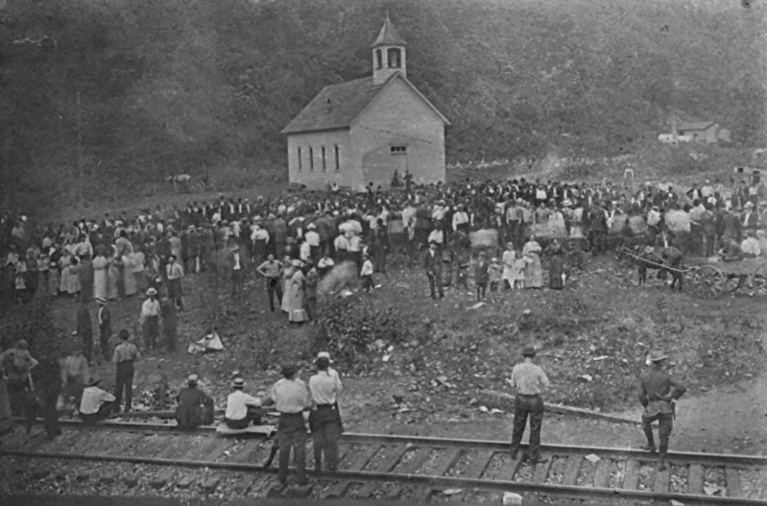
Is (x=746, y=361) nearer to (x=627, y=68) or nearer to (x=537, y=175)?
(x=627, y=68)

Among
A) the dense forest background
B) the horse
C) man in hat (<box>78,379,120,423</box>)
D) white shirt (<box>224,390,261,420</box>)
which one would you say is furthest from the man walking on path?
the horse

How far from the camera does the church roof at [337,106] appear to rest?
14242 mm

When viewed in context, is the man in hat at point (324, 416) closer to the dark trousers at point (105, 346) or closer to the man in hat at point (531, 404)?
the man in hat at point (531, 404)

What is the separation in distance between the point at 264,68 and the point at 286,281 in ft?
15.4

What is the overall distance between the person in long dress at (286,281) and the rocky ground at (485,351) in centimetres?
34

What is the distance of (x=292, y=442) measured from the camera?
8.30 metres

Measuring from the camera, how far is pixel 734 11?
10828 mm

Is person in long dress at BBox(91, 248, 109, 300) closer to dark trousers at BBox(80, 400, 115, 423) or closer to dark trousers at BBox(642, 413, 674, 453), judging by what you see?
dark trousers at BBox(80, 400, 115, 423)

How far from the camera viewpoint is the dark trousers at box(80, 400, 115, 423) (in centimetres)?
1016

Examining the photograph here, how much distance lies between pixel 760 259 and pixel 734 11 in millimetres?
5013

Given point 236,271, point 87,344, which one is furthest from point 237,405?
point 236,271

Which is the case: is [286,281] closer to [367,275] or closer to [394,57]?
[367,275]

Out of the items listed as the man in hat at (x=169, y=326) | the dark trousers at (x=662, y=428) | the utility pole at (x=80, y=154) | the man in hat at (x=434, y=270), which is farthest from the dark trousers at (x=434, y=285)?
the utility pole at (x=80, y=154)

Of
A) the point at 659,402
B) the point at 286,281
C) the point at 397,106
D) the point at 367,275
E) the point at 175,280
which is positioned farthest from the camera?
the point at 397,106
